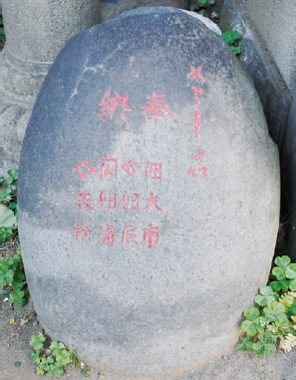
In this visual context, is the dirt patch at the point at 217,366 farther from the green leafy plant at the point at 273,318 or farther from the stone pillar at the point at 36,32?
the stone pillar at the point at 36,32

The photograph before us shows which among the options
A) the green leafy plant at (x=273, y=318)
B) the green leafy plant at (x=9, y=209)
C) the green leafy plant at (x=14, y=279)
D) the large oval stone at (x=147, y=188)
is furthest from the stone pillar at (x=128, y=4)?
the green leafy plant at (x=273, y=318)

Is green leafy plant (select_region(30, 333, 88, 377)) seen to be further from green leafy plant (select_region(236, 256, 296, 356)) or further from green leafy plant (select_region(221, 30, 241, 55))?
green leafy plant (select_region(221, 30, 241, 55))

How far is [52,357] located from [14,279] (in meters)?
0.52

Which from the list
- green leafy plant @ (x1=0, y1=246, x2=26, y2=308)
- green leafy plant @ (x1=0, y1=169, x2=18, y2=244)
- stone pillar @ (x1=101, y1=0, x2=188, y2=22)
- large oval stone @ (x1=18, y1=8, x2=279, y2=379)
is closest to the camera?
large oval stone @ (x1=18, y1=8, x2=279, y2=379)

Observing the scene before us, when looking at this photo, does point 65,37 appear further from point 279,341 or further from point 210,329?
point 279,341

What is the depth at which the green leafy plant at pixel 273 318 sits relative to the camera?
1.83 metres

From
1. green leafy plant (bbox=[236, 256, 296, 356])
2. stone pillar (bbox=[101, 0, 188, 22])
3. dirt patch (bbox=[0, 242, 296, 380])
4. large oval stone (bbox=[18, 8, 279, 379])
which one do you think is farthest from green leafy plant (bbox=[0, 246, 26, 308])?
stone pillar (bbox=[101, 0, 188, 22])

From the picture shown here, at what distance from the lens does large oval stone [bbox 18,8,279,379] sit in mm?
1517

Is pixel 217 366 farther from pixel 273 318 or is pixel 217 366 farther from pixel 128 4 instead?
pixel 128 4

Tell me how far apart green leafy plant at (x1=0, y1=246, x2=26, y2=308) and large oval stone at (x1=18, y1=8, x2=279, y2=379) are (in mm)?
442

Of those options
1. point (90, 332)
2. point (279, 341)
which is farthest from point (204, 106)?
point (279, 341)

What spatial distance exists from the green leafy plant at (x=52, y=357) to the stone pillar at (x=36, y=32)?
160cm

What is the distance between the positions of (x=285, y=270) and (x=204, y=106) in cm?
90

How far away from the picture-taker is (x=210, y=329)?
5.79 feet
